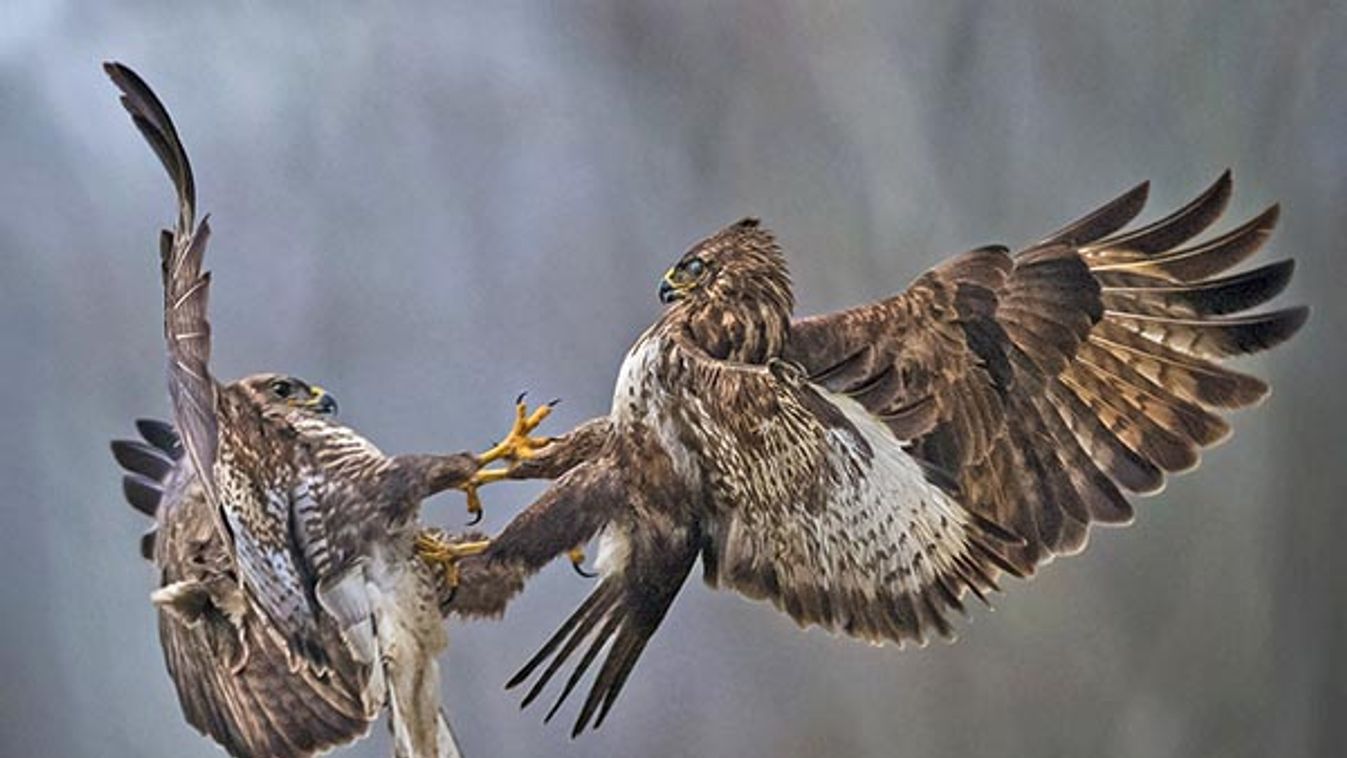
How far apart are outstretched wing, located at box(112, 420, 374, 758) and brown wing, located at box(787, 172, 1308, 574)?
3.02ft

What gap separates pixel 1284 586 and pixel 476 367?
3.60 ft

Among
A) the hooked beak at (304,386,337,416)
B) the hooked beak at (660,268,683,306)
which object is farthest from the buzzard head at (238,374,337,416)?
the hooked beak at (660,268,683,306)

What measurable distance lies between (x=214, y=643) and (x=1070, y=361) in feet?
4.36

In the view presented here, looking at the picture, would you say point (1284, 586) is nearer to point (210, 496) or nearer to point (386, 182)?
point (386, 182)

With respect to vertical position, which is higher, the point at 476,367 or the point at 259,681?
the point at 476,367

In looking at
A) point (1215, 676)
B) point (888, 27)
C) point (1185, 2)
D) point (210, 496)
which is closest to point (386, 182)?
point (210, 496)

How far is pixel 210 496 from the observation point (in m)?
2.45

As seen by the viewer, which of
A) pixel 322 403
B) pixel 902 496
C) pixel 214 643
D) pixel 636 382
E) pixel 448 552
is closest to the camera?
pixel 902 496

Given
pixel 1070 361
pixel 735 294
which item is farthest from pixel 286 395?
pixel 1070 361

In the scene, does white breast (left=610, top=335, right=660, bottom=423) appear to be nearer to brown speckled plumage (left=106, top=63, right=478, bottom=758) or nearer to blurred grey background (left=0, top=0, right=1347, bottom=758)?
blurred grey background (left=0, top=0, right=1347, bottom=758)

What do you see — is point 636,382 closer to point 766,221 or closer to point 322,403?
point 766,221

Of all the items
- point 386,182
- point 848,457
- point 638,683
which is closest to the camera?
point 848,457

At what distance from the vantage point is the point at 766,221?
2.15 metres

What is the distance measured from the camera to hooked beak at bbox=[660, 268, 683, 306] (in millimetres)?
2180
